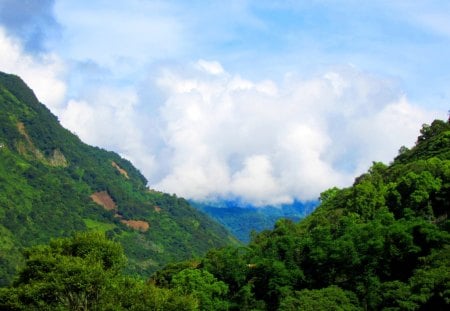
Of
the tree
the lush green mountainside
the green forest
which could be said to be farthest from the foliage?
the lush green mountainside

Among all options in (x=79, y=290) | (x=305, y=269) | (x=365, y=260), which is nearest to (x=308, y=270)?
(x=305, y=269)

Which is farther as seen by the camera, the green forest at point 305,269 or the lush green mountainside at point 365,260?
the lush green mountainside at point 365,260

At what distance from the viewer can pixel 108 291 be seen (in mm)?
79250

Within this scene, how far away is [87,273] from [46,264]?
8910 millimetres

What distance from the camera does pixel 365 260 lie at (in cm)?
Result: 9450

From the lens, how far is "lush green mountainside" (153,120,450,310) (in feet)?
268

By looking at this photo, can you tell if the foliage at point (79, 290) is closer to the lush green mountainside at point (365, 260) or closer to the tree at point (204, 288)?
the tree at point (204, 288)

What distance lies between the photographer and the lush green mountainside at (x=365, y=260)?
268ft

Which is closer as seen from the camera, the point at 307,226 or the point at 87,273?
the point at 87,273

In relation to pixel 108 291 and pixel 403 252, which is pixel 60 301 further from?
pixel 403 252

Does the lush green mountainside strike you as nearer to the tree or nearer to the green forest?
the green forest

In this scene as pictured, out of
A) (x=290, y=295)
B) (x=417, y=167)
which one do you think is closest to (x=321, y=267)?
(x=290, y=295)

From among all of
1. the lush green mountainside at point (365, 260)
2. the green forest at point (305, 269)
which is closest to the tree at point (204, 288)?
the green forest at point (305, 269)

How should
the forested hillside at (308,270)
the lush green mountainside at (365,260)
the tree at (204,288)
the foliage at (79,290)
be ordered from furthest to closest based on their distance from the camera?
the tree at (204,288) < the lush green mountainside at (365,260) < the forested hillside at (308,270) < the foliage at (79,290)
